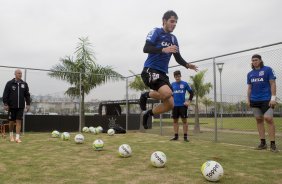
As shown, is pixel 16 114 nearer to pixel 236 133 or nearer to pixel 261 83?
pixel 261 83

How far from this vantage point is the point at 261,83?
6.79 meters

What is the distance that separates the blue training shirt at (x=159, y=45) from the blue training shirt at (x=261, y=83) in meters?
2.72

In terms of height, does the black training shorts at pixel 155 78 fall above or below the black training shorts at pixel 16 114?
above

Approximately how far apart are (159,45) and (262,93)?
3218 millimetres

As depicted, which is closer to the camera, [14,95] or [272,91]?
[272,91]

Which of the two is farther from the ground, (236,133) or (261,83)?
(261,83)

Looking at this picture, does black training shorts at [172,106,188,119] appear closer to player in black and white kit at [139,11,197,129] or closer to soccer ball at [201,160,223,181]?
player in black and white kit at [139,11,197,129]

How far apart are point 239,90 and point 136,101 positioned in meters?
6.12

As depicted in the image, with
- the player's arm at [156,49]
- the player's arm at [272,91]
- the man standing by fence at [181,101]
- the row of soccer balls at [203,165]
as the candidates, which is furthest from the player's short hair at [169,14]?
the man standing by fence at [181,101]

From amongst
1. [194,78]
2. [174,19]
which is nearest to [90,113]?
[194,78]

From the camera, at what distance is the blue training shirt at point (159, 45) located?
4.94 m

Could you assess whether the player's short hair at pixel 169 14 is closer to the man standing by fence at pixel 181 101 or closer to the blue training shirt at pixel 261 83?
the blue training shirt at pixel 261 83

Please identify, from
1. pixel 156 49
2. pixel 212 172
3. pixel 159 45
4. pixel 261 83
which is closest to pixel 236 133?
pixel 261 83

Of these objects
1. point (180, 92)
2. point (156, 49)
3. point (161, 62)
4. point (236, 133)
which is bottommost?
point (236, 133)
